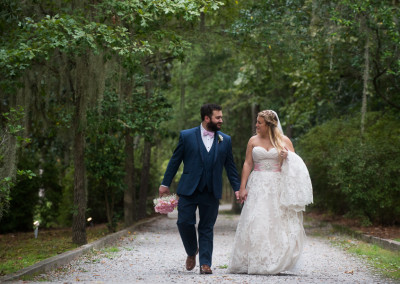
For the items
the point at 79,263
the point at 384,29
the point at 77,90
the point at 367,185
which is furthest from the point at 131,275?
the point at 384,29

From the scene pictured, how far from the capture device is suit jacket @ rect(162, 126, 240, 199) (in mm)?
7684

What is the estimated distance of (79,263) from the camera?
915 cm

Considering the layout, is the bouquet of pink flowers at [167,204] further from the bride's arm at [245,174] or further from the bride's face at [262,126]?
the bride's face at [262,126]

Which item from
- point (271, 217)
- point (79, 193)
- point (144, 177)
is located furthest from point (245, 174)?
point (144, 177)

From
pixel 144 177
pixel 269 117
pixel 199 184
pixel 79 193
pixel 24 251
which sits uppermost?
pixel 269 117

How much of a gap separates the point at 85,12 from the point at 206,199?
519 centimetres

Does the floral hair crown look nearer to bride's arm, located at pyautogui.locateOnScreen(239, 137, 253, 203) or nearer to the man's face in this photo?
bride's arm, located at pyautogui.locateOnScreen(239, 137, 253, 203)

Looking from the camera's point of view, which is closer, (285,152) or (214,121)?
(214,121)

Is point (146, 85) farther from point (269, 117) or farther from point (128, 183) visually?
point (269, 117)

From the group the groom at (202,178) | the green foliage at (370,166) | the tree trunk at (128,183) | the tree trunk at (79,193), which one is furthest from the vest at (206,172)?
the tree trunk at (128,183)

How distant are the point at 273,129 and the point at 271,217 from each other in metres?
1.18

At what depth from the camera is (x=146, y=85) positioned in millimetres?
19828

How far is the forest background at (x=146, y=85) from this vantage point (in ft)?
31.7

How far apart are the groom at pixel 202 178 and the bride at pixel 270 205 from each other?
0.58m
